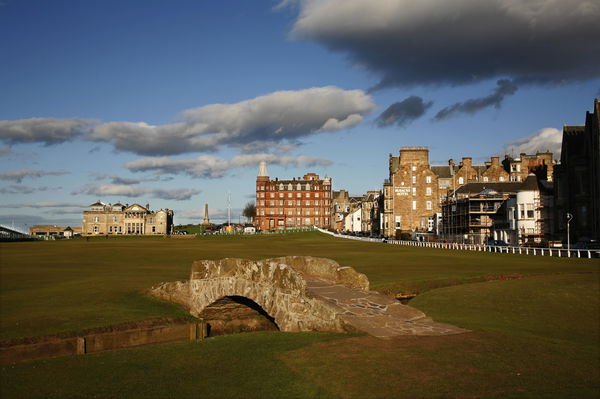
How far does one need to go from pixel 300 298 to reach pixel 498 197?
84989 mm

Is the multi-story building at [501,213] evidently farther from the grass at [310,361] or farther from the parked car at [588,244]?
the grass at [310,361]

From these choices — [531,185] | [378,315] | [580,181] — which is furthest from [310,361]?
[531,185]

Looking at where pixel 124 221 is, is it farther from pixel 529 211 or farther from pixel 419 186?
pixel 529 211

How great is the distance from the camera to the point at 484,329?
51.9 ft

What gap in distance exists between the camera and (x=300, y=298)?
52.6 feet

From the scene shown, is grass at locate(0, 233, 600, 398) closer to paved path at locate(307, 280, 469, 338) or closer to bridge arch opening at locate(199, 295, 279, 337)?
paved path at locate(307, 280, 469, 338)

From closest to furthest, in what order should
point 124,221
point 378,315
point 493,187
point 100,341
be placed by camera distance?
point 100,341, point 378,315, point 493,187, point 124,221

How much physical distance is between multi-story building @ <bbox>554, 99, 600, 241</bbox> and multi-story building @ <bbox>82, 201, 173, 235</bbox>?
15028cm

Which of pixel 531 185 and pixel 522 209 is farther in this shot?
pixel 522 209

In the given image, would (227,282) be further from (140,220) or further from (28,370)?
(140,220)

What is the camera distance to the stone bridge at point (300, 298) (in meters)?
15.4

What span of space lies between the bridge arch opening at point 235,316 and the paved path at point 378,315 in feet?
8.20

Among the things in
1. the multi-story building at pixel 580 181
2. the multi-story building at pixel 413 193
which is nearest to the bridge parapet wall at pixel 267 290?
the multi-story building at pixel 580 181

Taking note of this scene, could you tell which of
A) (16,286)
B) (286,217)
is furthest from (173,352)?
(286,217)
